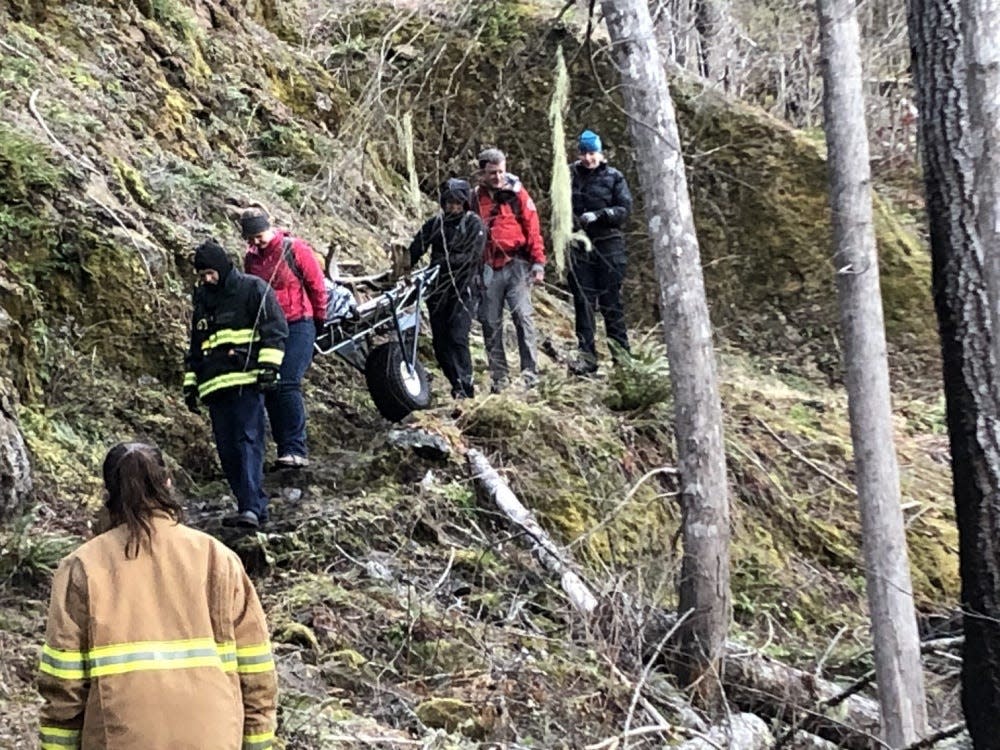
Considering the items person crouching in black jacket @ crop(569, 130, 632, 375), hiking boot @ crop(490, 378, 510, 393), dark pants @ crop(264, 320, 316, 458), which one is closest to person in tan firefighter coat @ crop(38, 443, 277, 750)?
dark pants @ crop(264, 320, 316, 458)

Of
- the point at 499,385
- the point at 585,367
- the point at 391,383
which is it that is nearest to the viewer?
the point at 391,383

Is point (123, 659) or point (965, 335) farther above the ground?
point (965, 335)

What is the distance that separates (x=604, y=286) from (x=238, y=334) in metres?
4.36

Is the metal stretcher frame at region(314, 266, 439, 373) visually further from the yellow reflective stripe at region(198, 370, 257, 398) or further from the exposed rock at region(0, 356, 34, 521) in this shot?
the exposed rock at region(0, 356, 34, 521)

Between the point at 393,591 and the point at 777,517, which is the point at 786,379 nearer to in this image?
the point at 777,517

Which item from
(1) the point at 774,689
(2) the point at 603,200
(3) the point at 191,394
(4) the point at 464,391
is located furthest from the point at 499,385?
(1) the point at 774,689

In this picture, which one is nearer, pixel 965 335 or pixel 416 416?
pixel 965 335

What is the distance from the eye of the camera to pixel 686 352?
7.48m

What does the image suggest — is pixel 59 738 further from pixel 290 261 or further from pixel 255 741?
pixel 290 261

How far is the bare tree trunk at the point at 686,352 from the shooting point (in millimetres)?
7301

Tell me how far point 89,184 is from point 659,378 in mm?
5152

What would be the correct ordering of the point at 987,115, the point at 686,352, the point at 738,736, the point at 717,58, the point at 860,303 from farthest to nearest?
the point at 717,58 < the point at 860,303 < the point at 686,352 < the point at 738,736 < the point at 987,115

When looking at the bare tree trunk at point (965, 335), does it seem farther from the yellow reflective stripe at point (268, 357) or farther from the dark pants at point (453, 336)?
the dark pants at point (453, 336)

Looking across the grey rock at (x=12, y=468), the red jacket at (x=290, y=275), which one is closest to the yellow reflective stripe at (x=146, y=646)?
the grey rock at (x=12, y=468)
